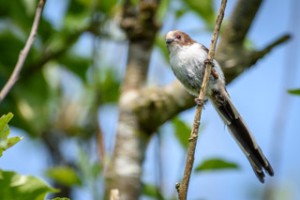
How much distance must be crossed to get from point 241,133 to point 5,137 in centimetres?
116

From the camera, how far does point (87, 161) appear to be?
3283mm

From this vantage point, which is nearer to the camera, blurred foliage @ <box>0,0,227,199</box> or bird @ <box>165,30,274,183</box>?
bird @ <box>165,30,274,183</box>

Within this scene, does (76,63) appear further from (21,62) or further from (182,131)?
(21,62)

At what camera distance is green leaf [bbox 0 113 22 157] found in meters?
2.02

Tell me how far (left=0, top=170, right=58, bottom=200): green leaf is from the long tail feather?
84 centimetres

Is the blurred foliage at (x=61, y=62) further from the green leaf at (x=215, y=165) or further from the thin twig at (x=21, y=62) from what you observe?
the thin twig at (x=21, y=62)

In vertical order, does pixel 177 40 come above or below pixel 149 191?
above

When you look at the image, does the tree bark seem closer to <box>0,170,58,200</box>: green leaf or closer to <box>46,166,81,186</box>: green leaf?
<box>46,166,81,186</box>: green leaf

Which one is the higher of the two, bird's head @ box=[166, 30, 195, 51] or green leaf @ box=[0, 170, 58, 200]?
bird's head @ box=[166, 30, 195, 51]

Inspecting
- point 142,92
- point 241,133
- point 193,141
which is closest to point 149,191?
point 142,92

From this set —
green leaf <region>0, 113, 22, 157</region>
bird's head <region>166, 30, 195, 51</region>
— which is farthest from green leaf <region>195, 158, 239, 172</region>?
green leaf <region>0, 113, 22, 157</region>

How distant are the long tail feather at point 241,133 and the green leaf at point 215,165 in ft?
Result: 1.58

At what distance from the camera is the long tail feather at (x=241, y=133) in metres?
2.61

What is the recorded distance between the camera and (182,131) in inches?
140
